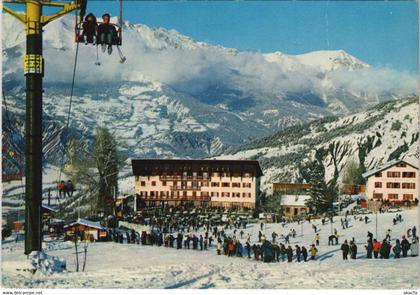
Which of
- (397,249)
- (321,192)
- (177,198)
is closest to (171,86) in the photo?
(177,198)

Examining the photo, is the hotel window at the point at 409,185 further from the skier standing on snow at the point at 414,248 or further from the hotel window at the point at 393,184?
the skier standing on snow at the point at 414,248

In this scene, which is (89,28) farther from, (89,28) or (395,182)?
(395,182)

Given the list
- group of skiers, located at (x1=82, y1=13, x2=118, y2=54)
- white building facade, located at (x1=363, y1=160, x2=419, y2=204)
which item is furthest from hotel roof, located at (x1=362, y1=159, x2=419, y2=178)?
group of skiers, located at (x1=82, y1=13, x2=118, y2=54)

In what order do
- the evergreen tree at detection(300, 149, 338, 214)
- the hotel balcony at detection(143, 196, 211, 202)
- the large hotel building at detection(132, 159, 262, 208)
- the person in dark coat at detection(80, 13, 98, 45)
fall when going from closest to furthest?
the person in dark coat at detection(80, 13, 98, 45) → the hotel balcony at detection(143, 196, 211, 202) → the large hotel building at detection(132, 159, 262, 208) → the evergreen tree at detection(300, 149, 338, 214)

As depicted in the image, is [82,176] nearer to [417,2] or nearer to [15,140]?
[15,140]

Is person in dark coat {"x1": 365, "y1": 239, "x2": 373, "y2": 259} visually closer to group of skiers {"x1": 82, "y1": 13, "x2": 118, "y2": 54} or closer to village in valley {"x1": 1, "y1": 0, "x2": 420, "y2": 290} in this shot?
village in valley {"x1": 1, "y1": 0, "x2": 420, "y2": 290}

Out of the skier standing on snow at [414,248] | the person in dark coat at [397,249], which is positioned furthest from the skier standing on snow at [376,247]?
the skier standing on snow at [414,248]

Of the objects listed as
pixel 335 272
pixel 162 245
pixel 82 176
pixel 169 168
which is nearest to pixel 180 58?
pixel 169 168

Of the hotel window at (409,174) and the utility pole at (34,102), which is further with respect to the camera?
the hotel window at (409,174)
